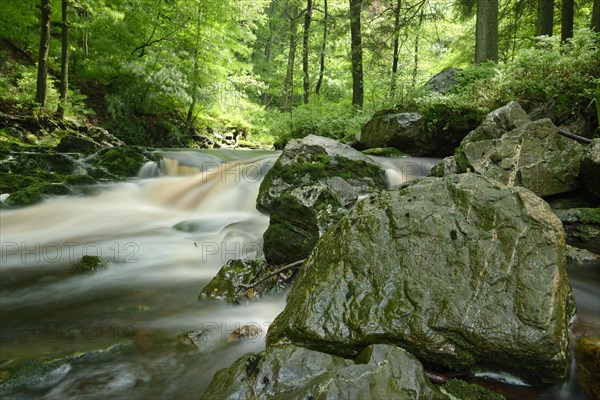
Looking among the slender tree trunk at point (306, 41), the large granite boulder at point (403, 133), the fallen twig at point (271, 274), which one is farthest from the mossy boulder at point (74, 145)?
the slender tree trunk at point (306, 41)

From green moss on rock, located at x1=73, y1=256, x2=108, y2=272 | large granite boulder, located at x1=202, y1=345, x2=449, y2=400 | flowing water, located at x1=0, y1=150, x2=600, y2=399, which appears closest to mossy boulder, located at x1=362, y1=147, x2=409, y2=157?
flowing water, located at x1=0, y1=150, x2=600, y2=399

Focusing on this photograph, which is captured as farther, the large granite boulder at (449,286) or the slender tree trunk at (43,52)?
the slender tree trunk at (43,52)

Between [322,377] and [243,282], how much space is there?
2277 millimetres

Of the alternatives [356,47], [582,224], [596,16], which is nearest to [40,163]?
[582,224]

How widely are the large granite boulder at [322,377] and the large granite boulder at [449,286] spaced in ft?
1.22

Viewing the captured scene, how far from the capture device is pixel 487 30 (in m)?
10.2

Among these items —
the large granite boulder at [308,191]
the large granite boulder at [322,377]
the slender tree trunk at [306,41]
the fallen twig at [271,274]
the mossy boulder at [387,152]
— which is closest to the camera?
the large granite boulder at [322,377]

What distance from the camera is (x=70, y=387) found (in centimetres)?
259

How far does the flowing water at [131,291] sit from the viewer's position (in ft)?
8.96

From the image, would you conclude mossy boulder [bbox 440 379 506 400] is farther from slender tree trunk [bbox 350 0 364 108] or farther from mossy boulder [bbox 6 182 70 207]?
slender tree trunk [bbox 350 0 364 108]

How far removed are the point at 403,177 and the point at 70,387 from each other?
6.57m

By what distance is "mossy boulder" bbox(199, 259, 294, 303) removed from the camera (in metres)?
3.80

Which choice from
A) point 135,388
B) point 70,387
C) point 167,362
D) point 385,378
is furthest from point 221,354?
point 385,378

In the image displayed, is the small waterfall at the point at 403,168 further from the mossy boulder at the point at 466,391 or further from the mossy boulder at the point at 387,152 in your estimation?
the mossy boulder at the point at 466,391
